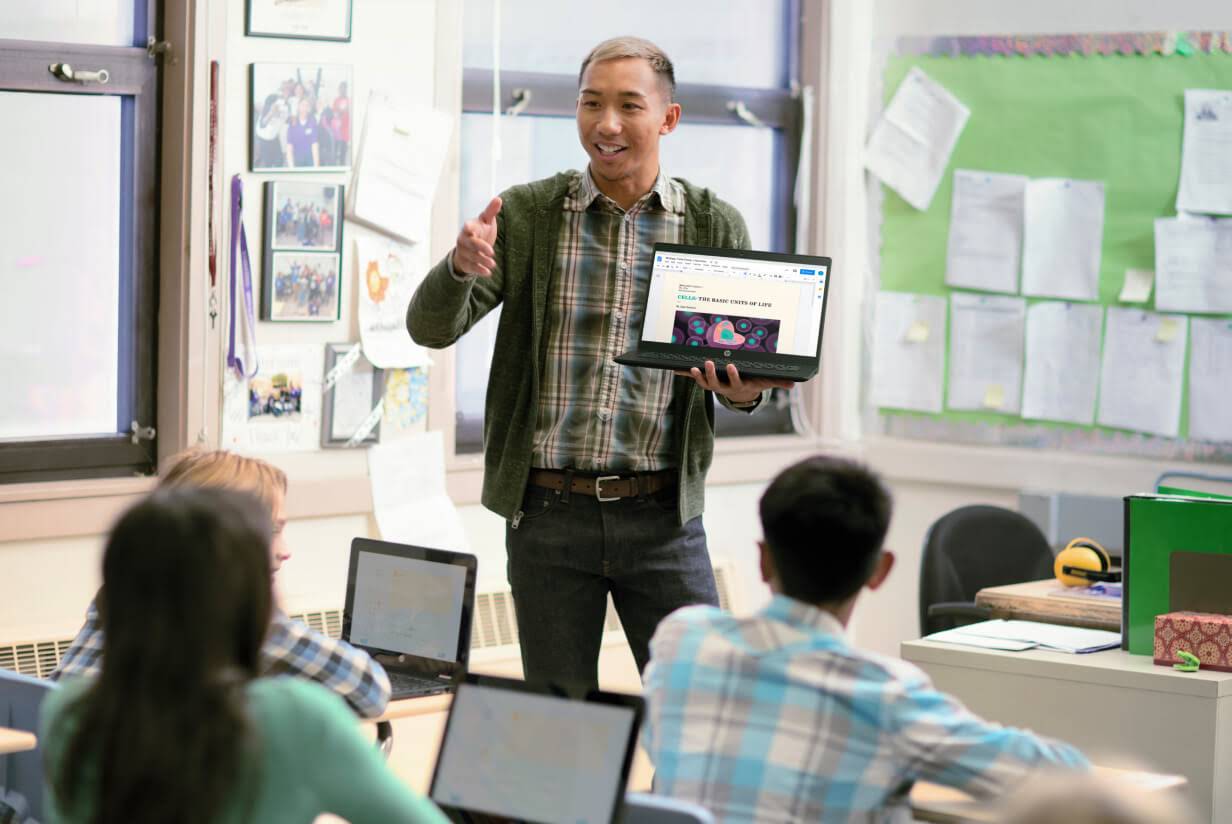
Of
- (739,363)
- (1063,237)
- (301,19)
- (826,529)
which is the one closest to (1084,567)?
(739,363)

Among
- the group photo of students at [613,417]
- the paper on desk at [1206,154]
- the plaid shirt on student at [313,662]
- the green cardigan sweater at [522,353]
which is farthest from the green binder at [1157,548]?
the paper on desk at [1206,154]

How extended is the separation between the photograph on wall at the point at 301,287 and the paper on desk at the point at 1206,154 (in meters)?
2.21

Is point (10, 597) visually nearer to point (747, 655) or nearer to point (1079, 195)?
point (747, 655)

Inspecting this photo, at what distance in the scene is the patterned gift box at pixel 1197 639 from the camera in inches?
101

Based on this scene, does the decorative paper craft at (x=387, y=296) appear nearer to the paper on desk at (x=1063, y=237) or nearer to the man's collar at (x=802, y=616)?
the paper on desk at (x=1063, y=237)

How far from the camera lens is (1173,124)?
4.14 metres

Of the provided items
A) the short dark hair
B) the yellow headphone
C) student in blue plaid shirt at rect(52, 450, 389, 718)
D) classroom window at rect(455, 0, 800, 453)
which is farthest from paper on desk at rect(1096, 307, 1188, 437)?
student in blue plaid shirt at rect(52, 450, 389, 718)

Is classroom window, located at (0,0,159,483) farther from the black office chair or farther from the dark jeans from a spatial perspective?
the black office chair

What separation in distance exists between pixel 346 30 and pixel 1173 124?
2.17 metres

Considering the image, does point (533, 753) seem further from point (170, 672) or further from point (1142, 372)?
point (1142, 372)

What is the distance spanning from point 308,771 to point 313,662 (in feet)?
2.29

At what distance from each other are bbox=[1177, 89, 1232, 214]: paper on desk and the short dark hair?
8.78ft

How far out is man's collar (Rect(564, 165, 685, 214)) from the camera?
2684 mm

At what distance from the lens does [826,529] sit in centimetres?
178
